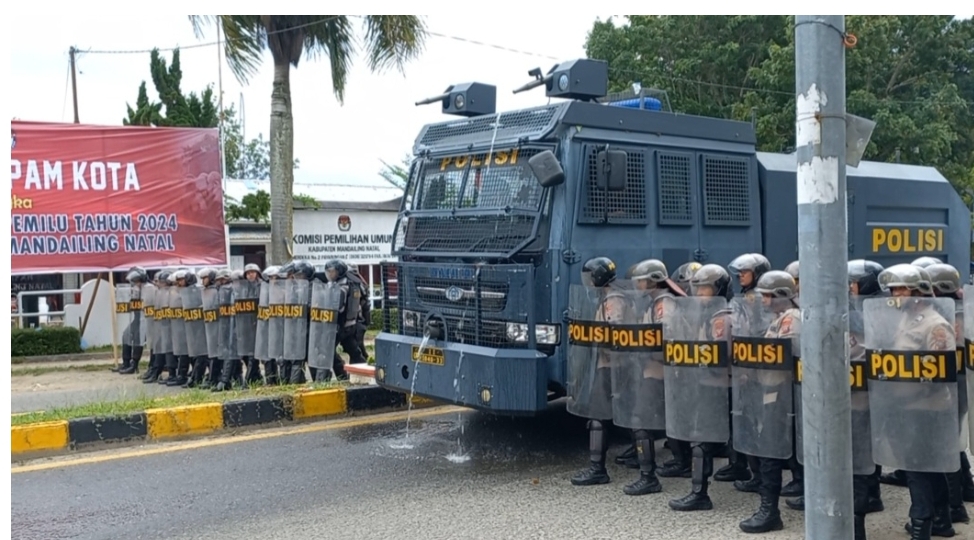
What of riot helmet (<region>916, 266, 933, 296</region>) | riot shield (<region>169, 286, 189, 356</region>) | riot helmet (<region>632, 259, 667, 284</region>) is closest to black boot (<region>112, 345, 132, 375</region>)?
riot shield (<region>169, 286, 189, 356</region>)

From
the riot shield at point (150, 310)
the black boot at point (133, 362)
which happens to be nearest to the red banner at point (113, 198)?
the black boot at point (133, 362)

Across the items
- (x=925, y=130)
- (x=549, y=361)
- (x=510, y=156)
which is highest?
(x=925, y=130)

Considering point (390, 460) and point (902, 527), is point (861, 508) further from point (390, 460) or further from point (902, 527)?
point (390, 460)

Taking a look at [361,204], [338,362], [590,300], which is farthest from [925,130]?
[590,300]

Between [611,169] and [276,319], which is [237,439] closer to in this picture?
[276,319]

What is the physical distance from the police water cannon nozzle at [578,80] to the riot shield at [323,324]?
3340 millimetres

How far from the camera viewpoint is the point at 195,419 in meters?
8.19

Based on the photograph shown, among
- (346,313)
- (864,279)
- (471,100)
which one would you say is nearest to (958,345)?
(864,279)

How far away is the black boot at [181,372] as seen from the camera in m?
11.3

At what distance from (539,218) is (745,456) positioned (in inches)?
85.4

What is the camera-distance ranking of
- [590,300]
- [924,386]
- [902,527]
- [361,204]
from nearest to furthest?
[924,386]
[902,527]
[590,300]
[361,204]

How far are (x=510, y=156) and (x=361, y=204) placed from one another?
14375 mm

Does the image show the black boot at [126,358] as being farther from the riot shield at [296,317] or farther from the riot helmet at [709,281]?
the riot helmet at [709,281]

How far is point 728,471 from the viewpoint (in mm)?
6547
